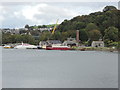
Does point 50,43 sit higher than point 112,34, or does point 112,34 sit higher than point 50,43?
point 112,34

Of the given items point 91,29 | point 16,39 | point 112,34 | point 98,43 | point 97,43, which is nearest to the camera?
point 112,34

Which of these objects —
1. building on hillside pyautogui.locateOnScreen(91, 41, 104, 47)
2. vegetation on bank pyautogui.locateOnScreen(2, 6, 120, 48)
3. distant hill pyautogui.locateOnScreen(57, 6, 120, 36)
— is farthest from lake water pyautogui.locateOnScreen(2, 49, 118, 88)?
distant hill pyautogui.locateOnScreen(57, 6, 120, 36)

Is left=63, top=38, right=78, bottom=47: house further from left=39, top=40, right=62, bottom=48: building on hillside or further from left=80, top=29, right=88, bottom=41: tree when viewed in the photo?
left=80, top=29, right=88, bottom=41: tree

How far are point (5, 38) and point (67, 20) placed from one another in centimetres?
883

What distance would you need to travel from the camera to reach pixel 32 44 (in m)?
29.3

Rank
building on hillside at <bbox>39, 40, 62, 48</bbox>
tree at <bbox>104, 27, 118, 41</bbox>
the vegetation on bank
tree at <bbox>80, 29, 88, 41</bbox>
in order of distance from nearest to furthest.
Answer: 1. tree at <bbox>104, 27, 118, 41</bbox>
2. the vegetation on bank
3. tree at <bbox>80, 29, 88, 41</bbox>
4. building on hillside at <bbox>39, 40, 62, 48</bbox>

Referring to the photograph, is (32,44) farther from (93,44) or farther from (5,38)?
(93,44)

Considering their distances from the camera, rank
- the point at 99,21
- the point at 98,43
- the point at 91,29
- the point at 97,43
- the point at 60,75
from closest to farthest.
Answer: the point at 60,75
the point at 98,43
the point at 97,43
the point at 91,29
the point at 99,21

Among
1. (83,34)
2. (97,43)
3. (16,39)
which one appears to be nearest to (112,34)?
(97,43)

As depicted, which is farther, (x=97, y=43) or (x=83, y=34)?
(x=83, y=34)

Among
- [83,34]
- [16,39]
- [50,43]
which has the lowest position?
[50,43]

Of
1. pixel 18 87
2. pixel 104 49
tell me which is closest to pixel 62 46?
pixel 104 49

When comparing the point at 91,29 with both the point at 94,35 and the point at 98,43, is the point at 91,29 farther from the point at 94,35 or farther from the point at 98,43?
the point at 98,43

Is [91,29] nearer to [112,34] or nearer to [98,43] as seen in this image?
[98,43]
